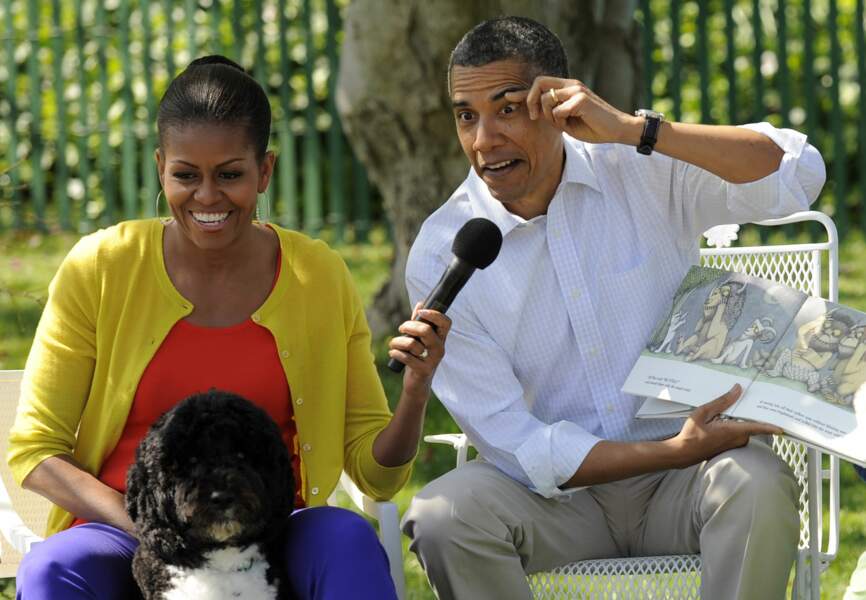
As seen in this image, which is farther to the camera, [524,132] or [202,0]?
[202,0]

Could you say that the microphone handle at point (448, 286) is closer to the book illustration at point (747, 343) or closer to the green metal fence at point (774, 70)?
the book illustration at point (747, 343)

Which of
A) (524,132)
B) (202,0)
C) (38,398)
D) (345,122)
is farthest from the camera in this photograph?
(202,0)

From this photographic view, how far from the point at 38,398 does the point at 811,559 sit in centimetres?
209

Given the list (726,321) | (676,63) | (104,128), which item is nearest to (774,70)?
(676,63)

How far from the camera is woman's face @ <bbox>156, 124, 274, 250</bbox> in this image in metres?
3.85

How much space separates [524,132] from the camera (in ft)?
14.0

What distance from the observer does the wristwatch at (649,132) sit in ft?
13.2

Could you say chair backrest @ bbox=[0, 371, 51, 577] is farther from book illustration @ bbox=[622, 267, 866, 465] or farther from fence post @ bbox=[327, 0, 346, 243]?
fence post @ bbox=[327, 0, 346, 243]

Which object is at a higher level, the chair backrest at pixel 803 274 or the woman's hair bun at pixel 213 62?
the woman's hair bun at pixel 213 62

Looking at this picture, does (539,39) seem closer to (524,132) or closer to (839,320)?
(524,132)

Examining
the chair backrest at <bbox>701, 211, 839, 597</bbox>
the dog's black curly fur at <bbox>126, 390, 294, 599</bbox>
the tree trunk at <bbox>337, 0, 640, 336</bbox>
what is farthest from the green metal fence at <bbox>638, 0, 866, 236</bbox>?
the dog's black curly fur at <bbox>126, 390, 294, 599</bbox>

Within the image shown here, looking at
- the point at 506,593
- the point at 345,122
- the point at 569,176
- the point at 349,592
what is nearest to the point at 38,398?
the point at 349,592

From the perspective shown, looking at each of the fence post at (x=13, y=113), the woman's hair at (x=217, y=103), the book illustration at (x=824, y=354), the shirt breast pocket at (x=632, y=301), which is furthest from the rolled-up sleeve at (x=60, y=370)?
the fence post at (x=13, y=113)

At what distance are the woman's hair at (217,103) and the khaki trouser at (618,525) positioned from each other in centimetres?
104
